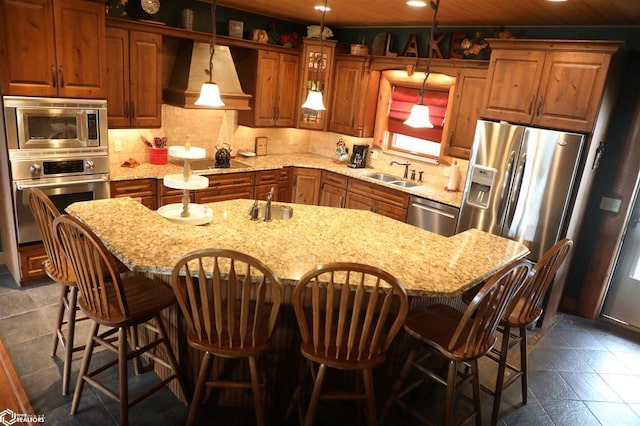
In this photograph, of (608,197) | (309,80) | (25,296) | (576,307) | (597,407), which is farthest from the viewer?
(309,80)

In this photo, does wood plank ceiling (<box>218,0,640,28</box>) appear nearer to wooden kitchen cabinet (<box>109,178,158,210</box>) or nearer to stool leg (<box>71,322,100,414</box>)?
wooden kitchen cabinet (<box>109,178,158,210</box>)

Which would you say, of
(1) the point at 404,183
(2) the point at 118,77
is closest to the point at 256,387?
(2) the point at 118,77

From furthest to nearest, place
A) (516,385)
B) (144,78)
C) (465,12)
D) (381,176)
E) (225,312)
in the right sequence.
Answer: (381,176) < (144,78) < (465,12) < (516,385) < (225,312)

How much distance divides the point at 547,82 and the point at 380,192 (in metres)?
1.92

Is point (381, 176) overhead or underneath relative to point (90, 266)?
overhead

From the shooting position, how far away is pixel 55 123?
356cm

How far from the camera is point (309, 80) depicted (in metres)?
5.43

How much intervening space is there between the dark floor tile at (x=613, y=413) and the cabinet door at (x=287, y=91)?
4.19m

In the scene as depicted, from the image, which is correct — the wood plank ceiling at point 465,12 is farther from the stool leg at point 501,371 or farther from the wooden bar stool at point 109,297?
the wooden bar stool at point 109,297

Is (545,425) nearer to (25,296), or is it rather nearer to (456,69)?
(456,69)

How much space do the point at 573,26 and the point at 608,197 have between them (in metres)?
1.53

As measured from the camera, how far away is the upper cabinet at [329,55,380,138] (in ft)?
17.3

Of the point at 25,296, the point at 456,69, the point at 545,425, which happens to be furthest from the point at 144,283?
the point at 456,69

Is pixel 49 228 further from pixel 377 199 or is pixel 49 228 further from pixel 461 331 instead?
pixel 377 199
